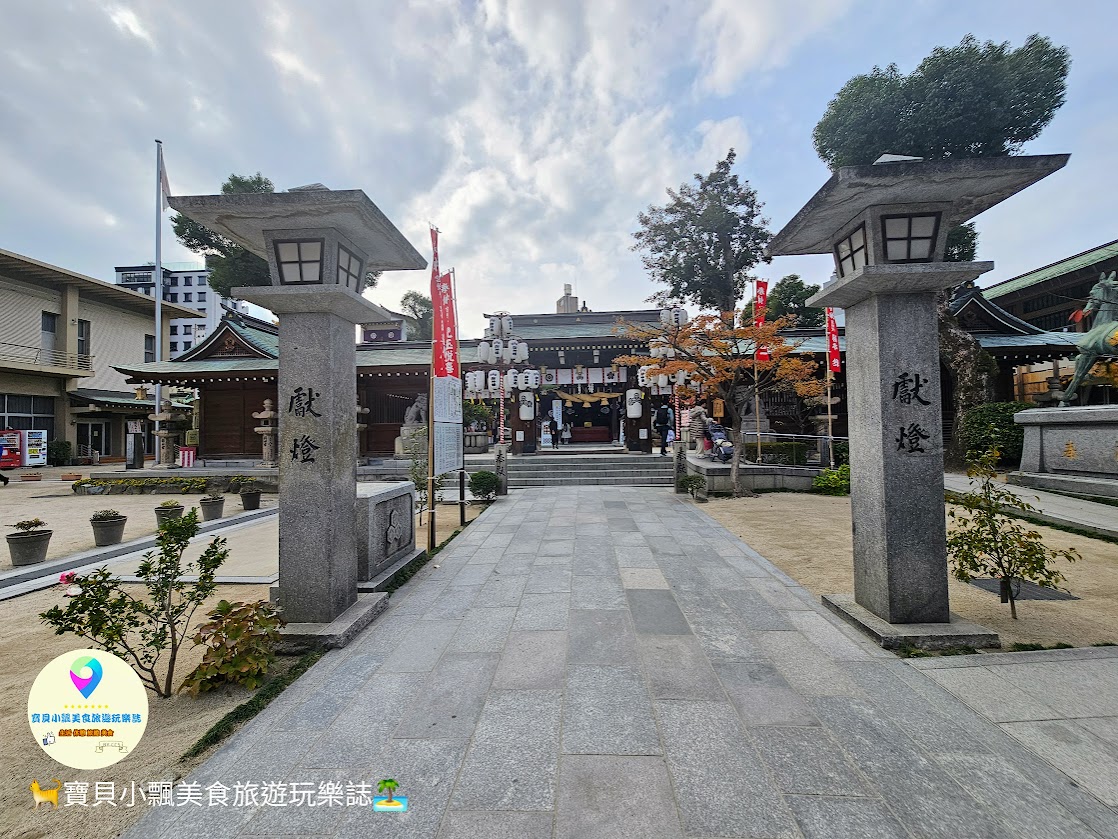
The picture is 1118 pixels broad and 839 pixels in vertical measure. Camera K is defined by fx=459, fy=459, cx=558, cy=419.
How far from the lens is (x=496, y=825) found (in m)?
2.18

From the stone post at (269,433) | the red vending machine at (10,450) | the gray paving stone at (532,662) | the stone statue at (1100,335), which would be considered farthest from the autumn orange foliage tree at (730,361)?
the red vending machine at (10,450)

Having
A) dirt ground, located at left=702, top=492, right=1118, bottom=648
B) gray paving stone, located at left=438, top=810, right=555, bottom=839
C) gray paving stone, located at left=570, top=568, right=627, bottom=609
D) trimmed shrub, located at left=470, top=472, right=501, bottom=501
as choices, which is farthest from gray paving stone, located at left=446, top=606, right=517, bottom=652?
trimmed shrub, located at left=470, top=472, right=501, bottom=501

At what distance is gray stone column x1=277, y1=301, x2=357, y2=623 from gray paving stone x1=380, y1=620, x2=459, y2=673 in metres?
0.80

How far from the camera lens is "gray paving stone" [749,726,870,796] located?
2400 mm

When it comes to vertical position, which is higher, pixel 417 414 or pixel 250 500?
pixel 417 414

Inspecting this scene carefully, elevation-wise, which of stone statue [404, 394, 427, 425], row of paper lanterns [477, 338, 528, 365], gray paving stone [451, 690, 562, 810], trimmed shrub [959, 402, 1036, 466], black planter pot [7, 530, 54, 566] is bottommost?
gray paving stone [451, 690, 562, 810]

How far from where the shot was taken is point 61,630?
2.94m

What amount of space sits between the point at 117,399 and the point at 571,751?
35976 millimetres

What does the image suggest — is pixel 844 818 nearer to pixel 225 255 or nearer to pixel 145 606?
pixel 145 606

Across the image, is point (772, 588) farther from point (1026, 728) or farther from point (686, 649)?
point (1026, 728)

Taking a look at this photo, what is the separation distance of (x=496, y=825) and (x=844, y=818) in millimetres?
1676

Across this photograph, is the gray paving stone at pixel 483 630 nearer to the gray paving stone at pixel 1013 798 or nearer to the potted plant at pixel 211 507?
the gray paving stone at pixel 1013 798

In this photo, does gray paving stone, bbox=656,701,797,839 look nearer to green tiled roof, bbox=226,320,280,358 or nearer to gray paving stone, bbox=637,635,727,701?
gray paving stone, bbox=637,635,727,701

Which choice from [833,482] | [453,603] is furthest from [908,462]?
[833,482]
